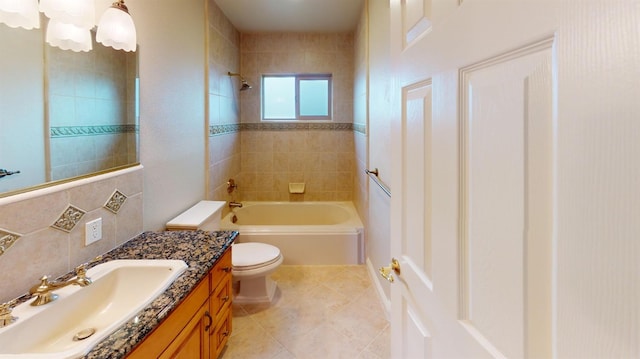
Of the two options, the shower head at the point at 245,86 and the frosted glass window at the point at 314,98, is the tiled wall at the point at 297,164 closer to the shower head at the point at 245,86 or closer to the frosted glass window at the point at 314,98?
the frosted glass window at the point at 314,98

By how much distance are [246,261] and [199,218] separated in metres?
0.45

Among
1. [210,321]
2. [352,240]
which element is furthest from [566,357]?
[352,240]

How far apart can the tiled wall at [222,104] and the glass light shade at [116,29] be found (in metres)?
1.42

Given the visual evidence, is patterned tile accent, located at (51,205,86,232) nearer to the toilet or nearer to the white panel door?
the toilet

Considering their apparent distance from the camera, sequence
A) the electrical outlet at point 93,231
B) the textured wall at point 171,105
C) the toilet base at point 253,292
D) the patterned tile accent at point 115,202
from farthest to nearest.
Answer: the toilet base at point 253,292 < the textured wall at point 171,105 < the patterned tile accent at point 115,202 < the electrical outlet at point 93,231

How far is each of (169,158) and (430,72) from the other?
6.41ft

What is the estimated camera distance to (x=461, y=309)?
0.69m

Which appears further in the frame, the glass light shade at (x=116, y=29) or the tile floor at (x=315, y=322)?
the tile floor at (x=315, y=322)

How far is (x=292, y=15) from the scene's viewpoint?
3615 millimetres

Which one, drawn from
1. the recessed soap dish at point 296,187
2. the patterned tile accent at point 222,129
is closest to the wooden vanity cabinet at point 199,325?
the patterned tile accent at point 222,129

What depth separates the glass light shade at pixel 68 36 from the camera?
4.26 feet

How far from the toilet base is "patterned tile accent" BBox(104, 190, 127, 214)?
3.89 ft

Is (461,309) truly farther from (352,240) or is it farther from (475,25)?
(352,240)

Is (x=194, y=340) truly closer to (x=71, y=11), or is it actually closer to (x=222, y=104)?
(x=71, y=11)
